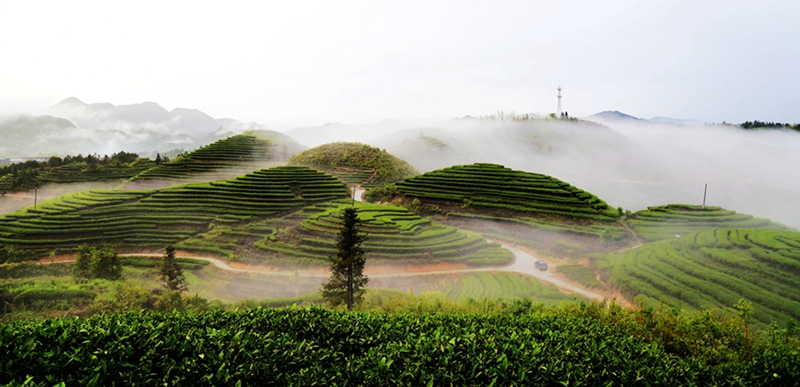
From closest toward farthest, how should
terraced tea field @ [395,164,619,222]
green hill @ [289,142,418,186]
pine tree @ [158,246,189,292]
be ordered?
pine tree @ [158,246,189,292], terraced tea field @ [395,164,619,222], green hill @ [289,142,418,186]

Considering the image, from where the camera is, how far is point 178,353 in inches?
160

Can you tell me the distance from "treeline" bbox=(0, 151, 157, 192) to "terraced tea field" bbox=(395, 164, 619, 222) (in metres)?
12.0

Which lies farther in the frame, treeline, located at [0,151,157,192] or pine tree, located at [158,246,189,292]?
treeline, located at [0,151,157,192]

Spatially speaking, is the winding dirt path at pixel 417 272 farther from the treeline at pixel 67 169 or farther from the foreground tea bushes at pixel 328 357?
the foreground tea bushes at pixel 328 357

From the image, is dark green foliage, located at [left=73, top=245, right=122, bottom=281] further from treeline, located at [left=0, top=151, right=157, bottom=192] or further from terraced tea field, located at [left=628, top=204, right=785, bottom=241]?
terraced tea field, located at [left=628, top=204, right=785, bottom=241]

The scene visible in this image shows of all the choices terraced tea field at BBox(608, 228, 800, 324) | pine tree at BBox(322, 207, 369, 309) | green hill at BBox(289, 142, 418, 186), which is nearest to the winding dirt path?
terraced tea field at BBox(608, 228, 800, 324)

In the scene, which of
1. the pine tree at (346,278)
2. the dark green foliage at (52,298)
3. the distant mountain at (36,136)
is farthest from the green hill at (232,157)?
the pine tree at (346,278)

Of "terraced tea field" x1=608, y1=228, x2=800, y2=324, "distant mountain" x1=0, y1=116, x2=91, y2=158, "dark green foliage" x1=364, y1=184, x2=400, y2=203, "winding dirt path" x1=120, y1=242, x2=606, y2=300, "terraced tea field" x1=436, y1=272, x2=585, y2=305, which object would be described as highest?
"distant mountain" x1=0, y1=116, x2=91, y2=158

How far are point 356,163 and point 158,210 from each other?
28.2 ft

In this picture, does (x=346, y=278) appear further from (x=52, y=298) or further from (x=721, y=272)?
(x=721, y=272)

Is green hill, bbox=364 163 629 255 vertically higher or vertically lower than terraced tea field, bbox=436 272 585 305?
higher

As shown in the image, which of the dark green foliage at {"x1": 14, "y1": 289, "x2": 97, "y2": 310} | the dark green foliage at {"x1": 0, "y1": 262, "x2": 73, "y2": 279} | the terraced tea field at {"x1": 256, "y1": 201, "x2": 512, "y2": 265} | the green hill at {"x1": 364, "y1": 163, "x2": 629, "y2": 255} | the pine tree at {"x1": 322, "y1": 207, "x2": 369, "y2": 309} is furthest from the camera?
the green hill at {"x1": 364, "y1": 163, "x2": 629, "y2": 255}

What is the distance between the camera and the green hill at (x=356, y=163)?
688 inches

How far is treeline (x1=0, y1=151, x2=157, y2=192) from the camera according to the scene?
1346cm
